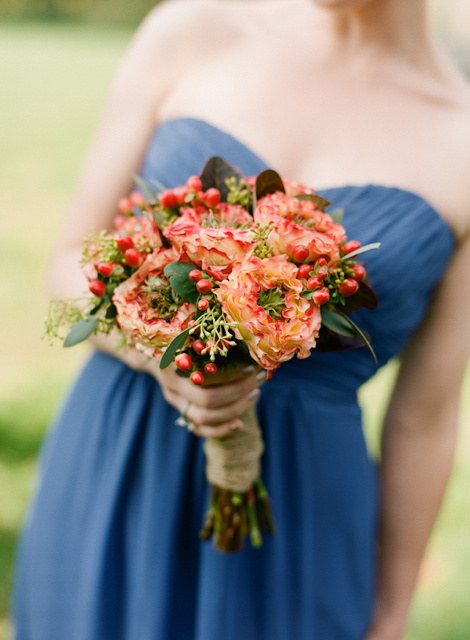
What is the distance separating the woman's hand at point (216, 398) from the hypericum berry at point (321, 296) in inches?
10.0

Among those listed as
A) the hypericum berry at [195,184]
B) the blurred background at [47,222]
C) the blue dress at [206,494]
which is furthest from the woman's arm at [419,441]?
the blurred background at [47,222]

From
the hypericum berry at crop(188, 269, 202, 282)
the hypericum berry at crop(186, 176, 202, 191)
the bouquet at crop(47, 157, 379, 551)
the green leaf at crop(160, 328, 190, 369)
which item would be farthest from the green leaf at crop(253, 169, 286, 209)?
the green leaf at crop(160, 328, 190, 369)

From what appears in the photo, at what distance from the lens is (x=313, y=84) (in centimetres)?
166

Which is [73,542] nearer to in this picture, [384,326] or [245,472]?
[245,472]

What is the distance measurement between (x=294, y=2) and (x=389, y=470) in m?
1.41

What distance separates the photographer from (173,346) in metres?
0.98

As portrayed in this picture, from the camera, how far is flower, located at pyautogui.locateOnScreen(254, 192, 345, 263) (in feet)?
3.41

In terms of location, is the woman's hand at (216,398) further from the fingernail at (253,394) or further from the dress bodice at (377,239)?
the dress bodice at (377,239)

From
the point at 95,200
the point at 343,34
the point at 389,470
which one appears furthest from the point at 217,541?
the point at 343,34

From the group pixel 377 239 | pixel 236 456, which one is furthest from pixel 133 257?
pixel 377 239

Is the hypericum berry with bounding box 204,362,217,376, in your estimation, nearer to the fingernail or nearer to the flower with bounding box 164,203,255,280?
the flower with bounding box 164,203,255,280

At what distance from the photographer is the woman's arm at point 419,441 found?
1.57 m

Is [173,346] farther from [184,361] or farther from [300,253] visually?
[300,253]

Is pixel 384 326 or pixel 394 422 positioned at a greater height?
pixel 384 326
